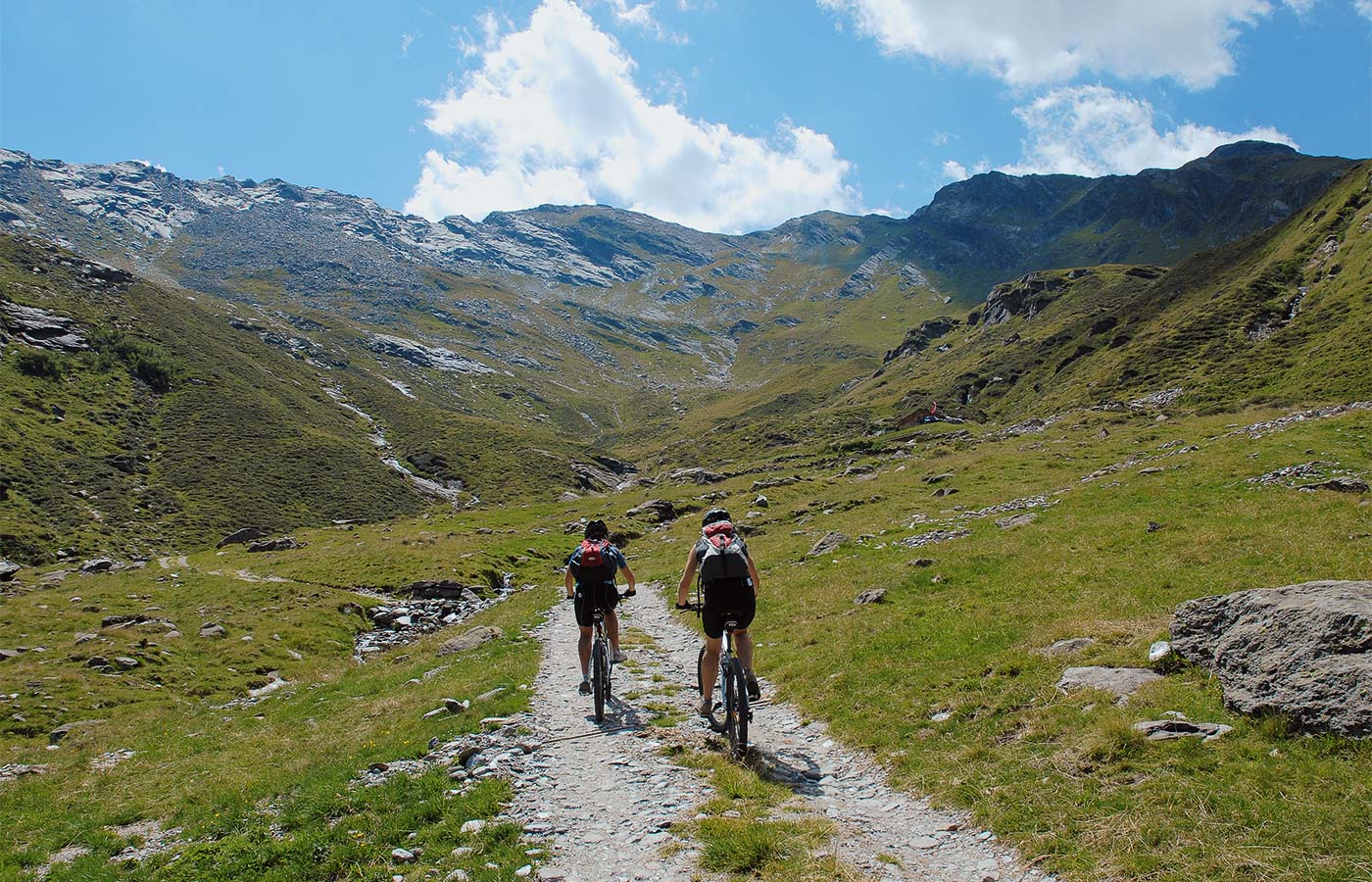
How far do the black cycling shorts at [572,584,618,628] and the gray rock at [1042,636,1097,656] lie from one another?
362 inches

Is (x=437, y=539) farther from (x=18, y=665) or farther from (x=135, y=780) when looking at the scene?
(x=135, y=780)

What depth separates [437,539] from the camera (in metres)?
70.4

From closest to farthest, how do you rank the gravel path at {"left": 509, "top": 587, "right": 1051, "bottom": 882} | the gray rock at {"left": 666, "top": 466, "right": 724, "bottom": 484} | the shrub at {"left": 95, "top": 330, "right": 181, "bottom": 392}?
→ the gravel path at {"left": 509, "top": 587, "right": 1051, "bottom": 882}
the gray rock at {"left": 666, "top": 466, "right": 724, "bottom": 484}
the shrub at {"left": 95, "top": 330, "right": 181, "bottom": 392}

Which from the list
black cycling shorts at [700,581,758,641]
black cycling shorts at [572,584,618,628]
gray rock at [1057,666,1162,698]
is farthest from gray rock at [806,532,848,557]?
black cycling shorts at [700,581,758,641]

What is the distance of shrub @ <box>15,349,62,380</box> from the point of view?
443ft

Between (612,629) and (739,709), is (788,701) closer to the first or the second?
(739,709)

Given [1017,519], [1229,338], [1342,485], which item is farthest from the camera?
[1229,338]

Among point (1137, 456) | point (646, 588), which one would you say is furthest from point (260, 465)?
point (1137, 456)

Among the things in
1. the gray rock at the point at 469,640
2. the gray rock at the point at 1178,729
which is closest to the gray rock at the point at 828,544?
the gray rock at the point at 469,640

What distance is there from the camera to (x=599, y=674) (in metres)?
14.5

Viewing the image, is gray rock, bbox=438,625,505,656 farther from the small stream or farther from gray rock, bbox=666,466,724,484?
the small stream

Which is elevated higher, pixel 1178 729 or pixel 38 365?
pixel 38 365

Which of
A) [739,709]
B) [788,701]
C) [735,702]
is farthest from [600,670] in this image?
[739,709]

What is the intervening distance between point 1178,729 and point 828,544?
2560cm
